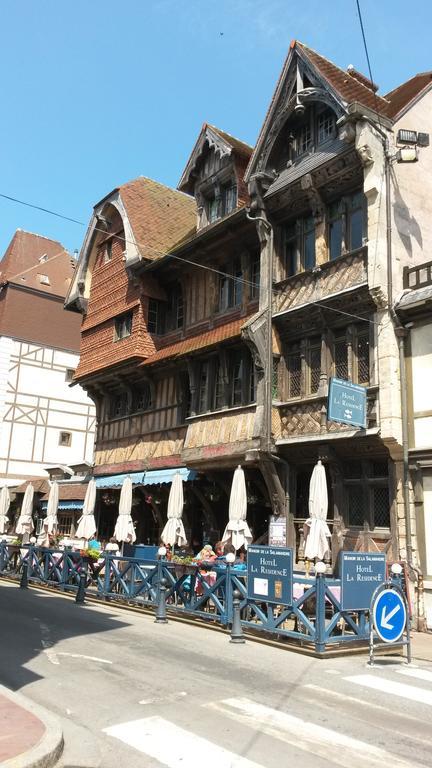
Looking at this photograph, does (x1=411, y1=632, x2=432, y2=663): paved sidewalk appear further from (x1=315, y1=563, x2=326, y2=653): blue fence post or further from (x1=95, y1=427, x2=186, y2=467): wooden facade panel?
(x1=95, y1=427, x2=186, y2=467): wooden facade panel

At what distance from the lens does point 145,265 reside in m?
22.2

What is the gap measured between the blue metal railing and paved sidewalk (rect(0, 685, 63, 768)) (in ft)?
16.8

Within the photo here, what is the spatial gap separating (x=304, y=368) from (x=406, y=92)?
8520 millimetres

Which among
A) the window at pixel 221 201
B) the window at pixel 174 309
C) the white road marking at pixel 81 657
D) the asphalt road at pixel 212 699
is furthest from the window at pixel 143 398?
the white road marking at pixel 81 657

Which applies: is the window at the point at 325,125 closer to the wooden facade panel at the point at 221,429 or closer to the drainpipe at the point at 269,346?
the drainpipe at the point at 269,346

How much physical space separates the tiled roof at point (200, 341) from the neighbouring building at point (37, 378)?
18.1m

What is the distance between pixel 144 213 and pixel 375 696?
800 inches

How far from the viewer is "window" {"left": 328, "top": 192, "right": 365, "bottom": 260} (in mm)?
15656

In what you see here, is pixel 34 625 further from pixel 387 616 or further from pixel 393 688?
pixel 393 688

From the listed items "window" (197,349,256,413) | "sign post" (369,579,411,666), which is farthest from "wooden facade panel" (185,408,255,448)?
"sign post" (369,579,411,666)

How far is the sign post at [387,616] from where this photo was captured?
8.96 metres

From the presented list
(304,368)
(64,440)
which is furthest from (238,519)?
(64,440)

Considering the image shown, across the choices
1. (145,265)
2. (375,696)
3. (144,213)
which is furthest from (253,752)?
(144,213)

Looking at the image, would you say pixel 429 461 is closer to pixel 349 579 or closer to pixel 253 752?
pixel 349 579
